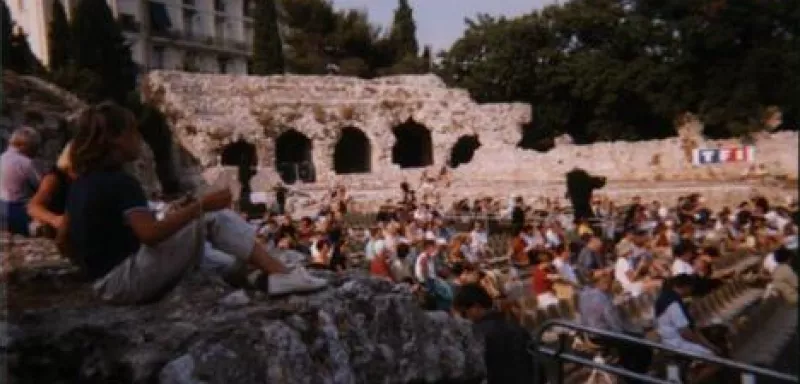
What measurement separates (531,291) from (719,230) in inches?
137

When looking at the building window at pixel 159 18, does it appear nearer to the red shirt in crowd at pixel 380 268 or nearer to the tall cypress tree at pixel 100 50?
the tall cypress tree at pixel 100 50

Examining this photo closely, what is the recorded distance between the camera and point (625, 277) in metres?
4.27

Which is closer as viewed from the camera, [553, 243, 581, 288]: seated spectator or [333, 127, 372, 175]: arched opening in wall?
[553, 243, 581, 288]: seated spectator

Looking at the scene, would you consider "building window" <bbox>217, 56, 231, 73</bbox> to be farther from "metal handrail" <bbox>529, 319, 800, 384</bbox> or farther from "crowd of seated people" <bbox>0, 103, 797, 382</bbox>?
"metal handrail" <bbox>529, 319, 800, 384</bbox>

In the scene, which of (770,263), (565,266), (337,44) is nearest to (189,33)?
(337,44)

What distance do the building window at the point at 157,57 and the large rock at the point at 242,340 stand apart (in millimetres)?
35106

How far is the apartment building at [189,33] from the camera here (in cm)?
3422

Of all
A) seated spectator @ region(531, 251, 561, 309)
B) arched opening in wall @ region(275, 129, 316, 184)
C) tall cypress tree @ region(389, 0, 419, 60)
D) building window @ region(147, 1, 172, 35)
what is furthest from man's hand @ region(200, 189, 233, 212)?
building window @ region(147, 1, 172, 35)

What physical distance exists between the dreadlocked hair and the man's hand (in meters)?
0.30

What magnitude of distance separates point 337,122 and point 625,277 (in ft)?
87.5

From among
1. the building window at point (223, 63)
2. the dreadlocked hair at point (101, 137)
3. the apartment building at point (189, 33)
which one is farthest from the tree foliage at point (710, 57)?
the building window at point (223, 63)

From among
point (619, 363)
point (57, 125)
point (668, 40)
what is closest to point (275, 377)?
point (619, 363)

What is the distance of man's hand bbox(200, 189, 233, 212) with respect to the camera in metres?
2.40

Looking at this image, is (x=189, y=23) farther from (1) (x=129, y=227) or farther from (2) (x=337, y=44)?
(1) (x=129, y=227)
